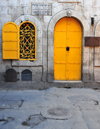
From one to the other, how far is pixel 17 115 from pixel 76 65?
4.28 meters

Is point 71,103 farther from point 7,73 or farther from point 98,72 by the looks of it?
point 7,73

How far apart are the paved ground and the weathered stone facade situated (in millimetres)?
1069

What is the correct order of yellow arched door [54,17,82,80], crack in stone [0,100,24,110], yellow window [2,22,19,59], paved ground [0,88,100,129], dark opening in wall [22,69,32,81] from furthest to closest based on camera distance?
yellow arched door [54,17,82,80], dark opening in wall [22,69,32,81], yellow window [2,22,19,59], crack in stone [0,100,24,110], paved ground [0,88,100,129]

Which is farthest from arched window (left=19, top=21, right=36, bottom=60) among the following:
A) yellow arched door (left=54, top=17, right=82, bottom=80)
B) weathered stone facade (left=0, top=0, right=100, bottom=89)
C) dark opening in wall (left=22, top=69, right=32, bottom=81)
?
yellow arched door (left=54, top=17, right=82, bottom=80)

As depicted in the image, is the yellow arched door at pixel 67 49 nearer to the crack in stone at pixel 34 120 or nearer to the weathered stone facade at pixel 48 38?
the weathered stone facade at pixel 48 38

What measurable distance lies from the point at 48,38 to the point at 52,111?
12.6 feet

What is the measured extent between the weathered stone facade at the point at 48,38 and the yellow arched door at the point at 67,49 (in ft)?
0.93

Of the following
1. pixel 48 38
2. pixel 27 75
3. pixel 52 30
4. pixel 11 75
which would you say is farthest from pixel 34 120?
pixel 52 30

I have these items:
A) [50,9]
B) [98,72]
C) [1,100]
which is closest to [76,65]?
[98,72]

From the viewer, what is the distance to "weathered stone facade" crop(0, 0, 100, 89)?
7.38 m

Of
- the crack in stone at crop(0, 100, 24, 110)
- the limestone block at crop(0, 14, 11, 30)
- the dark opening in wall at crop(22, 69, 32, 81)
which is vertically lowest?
the crack in stone at crop(0, 100, 24, 110)

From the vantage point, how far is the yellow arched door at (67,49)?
25.0ft

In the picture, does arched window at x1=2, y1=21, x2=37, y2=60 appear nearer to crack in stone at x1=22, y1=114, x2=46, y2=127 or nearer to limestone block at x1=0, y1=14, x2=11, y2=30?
limestone block at x1=0, y1=14, x2=11, y2=30

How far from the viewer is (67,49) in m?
7.59
